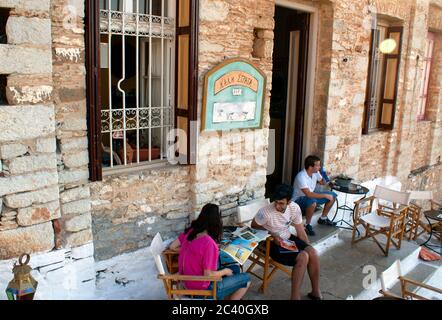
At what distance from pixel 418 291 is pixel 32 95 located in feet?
14.8

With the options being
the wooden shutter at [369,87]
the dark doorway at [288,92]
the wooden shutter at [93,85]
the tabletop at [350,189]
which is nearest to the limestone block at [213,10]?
the wooden shutter at [93,85]

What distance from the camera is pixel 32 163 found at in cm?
321

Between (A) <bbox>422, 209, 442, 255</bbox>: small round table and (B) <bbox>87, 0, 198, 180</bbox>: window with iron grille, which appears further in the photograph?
(A) <bbox>422, 209, 442, 255</bbox>: small round table

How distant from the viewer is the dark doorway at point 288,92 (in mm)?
6316

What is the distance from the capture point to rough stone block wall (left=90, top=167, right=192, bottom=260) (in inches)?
154

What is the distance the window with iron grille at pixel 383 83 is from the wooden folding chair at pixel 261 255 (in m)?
3.58

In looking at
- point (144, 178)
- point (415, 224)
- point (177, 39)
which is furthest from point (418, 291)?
point (177, 39)

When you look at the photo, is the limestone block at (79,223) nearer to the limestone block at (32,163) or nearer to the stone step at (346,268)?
the limestone block at (32,163)

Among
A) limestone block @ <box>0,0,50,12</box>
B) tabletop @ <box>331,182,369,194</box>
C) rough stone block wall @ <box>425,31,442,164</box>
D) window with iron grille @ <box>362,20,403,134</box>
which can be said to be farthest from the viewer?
rough stone block wall @ <box>425,31,442,164</box>

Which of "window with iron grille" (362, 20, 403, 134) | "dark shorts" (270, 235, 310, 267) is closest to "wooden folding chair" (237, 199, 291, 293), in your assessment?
"dark shorts" (270, 235, 310, 267)

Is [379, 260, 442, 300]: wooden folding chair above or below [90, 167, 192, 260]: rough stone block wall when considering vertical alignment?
below

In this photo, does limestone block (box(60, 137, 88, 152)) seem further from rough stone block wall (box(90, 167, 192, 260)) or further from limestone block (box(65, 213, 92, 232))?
limestone block (box(65, 213, 92, 232))

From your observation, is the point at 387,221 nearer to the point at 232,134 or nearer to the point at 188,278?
the point at 232,134

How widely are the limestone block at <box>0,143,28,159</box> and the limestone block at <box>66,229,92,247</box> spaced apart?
85 centimetres
